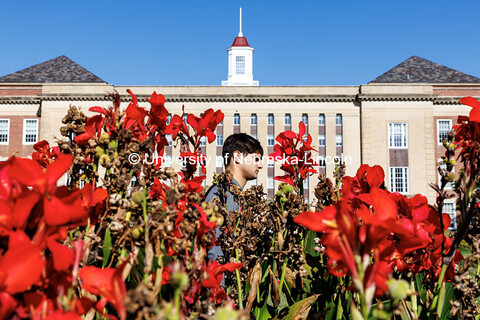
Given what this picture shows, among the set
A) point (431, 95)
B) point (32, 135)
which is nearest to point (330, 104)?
point (431, 95)

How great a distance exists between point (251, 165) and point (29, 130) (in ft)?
109

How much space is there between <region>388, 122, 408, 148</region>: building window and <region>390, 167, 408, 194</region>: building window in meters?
1.82

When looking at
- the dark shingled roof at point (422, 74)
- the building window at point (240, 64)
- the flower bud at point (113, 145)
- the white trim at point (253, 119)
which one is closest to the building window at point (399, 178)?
the dark shingled roof at point (422, 74)

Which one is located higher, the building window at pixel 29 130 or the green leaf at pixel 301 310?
the building window at pixel 29 130

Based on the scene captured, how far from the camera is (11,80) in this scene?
34.1 metres

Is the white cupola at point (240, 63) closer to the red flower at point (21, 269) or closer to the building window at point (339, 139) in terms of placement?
the building window at point (339, 139)

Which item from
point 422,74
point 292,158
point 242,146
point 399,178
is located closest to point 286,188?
point 292,158

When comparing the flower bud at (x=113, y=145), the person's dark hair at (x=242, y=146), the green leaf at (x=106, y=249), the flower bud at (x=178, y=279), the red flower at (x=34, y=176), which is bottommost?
the green leaf at (x=106, y=249)

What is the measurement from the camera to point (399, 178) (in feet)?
105

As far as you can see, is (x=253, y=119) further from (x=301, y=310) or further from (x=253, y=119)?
(x=301, y=310)

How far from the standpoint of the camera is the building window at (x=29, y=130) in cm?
3284

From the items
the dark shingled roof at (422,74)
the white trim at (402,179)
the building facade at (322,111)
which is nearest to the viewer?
the white trim at (402,179)

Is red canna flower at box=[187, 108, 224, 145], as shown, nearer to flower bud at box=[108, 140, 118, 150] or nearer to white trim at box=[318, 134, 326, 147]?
flower bud at box=[108, 140, 118, 150]

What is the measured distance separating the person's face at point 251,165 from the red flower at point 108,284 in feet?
8.78
